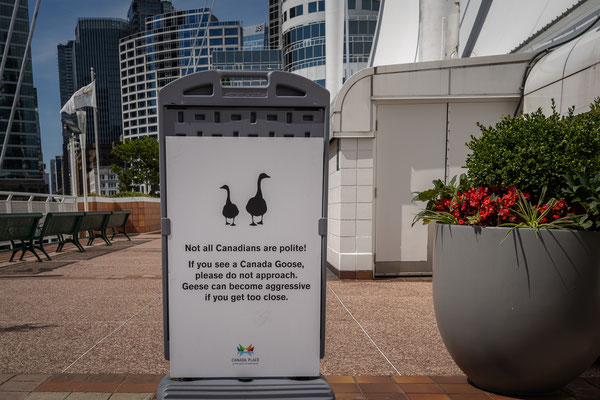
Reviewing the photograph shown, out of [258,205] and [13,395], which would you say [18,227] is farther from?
[258,205]

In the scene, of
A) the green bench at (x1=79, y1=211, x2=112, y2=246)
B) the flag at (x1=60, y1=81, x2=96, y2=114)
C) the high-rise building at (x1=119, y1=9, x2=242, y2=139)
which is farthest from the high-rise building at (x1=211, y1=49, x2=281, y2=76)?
the green bench at (x1=79, y1=211, x2=112, y2=246)

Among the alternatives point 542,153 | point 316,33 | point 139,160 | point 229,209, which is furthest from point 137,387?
point 316,33

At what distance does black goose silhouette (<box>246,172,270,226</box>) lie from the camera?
7.63 ft

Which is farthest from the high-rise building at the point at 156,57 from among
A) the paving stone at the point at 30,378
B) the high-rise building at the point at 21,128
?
the paving stone at the point at 30,378

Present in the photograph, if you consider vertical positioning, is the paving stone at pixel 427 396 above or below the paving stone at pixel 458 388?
above

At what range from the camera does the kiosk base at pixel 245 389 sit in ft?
7.24

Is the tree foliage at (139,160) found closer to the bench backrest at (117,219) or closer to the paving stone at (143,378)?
the bench backrest at (117,219)

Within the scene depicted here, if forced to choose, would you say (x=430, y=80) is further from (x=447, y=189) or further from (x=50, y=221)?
(x=50, y=221)

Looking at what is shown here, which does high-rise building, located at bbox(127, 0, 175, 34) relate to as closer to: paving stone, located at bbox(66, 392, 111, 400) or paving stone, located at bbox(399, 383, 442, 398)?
paving stone, located at bbox(66, 392, 111, 400)

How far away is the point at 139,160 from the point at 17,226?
139ft

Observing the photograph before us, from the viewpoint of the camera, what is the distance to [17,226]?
820cm

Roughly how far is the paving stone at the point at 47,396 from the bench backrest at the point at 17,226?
20.0 feet

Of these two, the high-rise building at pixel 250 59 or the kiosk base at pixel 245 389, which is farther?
the high-rise building at pixel 250 59

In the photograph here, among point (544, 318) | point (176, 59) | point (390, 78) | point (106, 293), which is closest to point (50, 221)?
point (106, 293)
